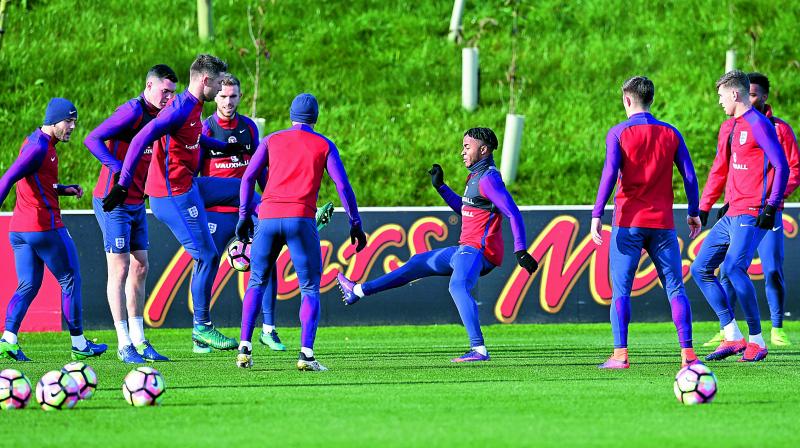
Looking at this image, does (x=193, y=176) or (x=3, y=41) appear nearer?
(x=193, y=176)

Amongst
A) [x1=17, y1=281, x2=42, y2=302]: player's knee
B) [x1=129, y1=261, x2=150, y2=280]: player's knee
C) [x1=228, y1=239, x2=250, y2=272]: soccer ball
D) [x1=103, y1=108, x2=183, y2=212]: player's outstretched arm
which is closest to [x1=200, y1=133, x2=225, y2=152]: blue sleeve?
[x1=103, y1=108, x2=183, y2=212]: player's outstretched arm

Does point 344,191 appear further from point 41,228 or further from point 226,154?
point 41,228

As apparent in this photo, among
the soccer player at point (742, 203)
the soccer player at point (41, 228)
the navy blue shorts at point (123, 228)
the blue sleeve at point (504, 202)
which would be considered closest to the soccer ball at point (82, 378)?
the navy blue shorts at point (123, 228)

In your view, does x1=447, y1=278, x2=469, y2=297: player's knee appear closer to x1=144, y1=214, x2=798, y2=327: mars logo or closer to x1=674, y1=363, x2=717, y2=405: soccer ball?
x1=674, y1=363, x2=717, y2=405: soccer ball

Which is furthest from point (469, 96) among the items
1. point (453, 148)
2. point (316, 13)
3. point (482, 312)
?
point (482, 312)

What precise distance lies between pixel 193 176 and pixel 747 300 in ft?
15.9

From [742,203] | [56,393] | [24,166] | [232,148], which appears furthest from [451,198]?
[56,393]

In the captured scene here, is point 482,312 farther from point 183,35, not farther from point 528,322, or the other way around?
point 183,35

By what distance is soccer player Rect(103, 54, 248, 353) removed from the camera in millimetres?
10203

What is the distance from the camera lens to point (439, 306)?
15109mm

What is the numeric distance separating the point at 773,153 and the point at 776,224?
135 centimetres

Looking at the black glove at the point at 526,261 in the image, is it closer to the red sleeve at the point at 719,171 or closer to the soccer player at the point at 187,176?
the red sleeve at the point at 719,171

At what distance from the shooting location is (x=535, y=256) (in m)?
15.1

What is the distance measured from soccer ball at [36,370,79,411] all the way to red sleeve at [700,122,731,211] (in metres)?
5.81
